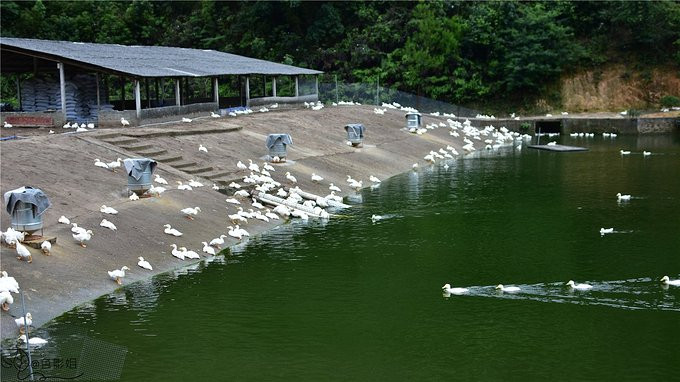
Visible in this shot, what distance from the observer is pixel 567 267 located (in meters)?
20.6

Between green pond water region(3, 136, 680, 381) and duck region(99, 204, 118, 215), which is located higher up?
duck region(99, 204, 118, 215)

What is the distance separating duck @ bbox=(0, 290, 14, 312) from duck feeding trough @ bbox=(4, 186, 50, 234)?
324 cm

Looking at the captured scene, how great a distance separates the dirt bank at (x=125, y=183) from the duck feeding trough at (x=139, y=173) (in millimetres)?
507

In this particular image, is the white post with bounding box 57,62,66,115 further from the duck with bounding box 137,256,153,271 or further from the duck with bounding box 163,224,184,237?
the duck with bounding box 137,256,153,271

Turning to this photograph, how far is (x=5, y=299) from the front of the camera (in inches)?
628

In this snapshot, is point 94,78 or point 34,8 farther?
point 34,8

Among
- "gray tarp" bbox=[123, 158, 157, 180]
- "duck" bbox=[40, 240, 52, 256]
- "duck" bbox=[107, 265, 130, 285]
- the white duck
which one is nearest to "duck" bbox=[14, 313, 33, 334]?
"duck" bbox=[40, 240, 52, 256]

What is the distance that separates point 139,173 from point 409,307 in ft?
34.7

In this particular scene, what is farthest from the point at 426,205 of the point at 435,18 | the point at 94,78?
the point at 435,18

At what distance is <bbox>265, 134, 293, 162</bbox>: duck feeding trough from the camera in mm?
Result: 33625

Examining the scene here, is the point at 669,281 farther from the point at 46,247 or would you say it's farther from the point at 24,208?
the point at 24,208

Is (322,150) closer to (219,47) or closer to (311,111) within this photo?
(311,111)

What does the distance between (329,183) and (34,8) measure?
158 feet

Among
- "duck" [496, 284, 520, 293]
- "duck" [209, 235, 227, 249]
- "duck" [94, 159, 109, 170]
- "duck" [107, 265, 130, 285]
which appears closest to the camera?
"duck" [496, 284, 520, 293]
